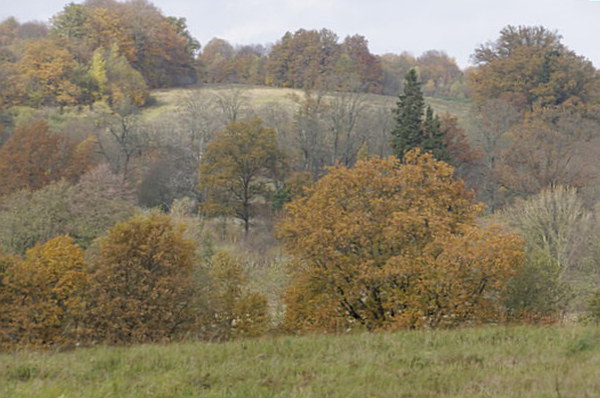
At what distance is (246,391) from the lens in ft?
20.9

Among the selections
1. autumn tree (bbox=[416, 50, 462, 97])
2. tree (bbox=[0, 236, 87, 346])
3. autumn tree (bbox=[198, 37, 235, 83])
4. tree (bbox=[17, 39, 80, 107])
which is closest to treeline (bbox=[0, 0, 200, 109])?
tree (bbox=[17, 39, 80, 107])

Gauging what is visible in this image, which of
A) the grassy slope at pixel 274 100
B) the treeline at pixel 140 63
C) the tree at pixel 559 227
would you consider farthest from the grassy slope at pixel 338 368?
the grassy slope at pixel 274 100

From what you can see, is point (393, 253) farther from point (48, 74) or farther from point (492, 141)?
point (48, 74)

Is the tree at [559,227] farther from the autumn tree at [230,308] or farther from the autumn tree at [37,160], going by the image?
the autumn tree at [37,160]

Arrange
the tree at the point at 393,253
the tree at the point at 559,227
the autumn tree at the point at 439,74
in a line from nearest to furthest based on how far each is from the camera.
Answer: the tree at the point at 393,253, the tree at the point at 559,227, the autumn tree at the point at 439,74

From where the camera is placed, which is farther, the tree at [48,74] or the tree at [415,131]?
the tree at [48,74]

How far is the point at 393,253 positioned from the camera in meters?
18.4

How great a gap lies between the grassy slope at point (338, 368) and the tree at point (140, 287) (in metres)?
6.48

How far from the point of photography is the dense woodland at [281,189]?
16422 mm

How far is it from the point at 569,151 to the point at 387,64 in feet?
197

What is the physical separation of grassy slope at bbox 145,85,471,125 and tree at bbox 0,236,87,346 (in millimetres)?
52306

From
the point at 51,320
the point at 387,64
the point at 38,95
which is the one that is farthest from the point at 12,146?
the point at 387,64

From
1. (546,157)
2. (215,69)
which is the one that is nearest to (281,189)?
(546,157)

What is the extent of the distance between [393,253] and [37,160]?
33.8 metres
